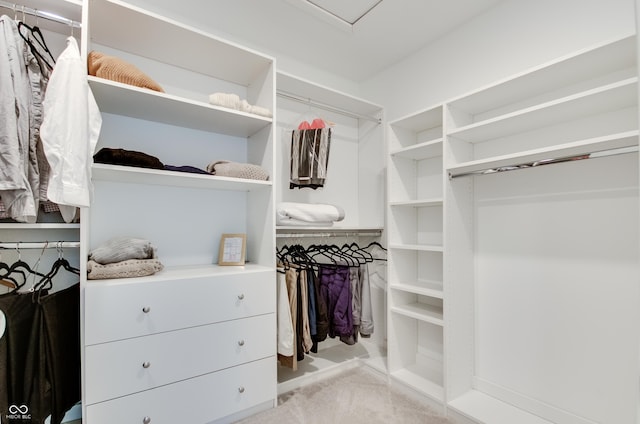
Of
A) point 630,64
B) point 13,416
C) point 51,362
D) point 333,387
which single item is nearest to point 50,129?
point 51,362

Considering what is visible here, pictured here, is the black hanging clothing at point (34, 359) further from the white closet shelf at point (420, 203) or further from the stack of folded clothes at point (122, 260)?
the white closet shelf at point (420, 203)

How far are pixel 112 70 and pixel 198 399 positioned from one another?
1.78 metres

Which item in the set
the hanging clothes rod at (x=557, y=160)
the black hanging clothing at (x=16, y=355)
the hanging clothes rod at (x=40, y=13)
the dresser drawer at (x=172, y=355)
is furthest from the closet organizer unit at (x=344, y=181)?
the black hanging clothing at (x=16, y=355)

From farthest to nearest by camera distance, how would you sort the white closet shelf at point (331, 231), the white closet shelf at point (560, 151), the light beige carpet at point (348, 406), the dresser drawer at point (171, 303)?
the white closet shelf at point (331, 231) → the light beige carpet at point (348, 406) → the dresser drawer at point (171, 303) → the white closet shelf at point (560, 151)

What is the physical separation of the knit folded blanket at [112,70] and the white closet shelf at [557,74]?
1.84m

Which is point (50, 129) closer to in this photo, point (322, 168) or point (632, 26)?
point (322, 168)

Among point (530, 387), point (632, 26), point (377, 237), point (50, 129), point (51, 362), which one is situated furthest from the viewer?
point (377, 237)

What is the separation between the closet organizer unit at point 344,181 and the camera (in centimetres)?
→ 249

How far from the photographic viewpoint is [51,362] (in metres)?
1.41

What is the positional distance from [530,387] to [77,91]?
2.85 meters

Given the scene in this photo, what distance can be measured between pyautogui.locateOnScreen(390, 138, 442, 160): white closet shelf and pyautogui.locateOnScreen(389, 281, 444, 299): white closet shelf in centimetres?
98

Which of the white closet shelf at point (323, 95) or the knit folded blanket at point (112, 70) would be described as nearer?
the knit folded blanket at point (112, 70)

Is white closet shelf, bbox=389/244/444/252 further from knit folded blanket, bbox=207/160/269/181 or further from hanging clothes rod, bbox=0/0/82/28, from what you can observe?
hanging clothes rod, bbox=0/0/82/28

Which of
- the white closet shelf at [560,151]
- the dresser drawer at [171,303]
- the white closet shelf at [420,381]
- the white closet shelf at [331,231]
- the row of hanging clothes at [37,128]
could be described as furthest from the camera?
the white closet shelf at [331,231]
